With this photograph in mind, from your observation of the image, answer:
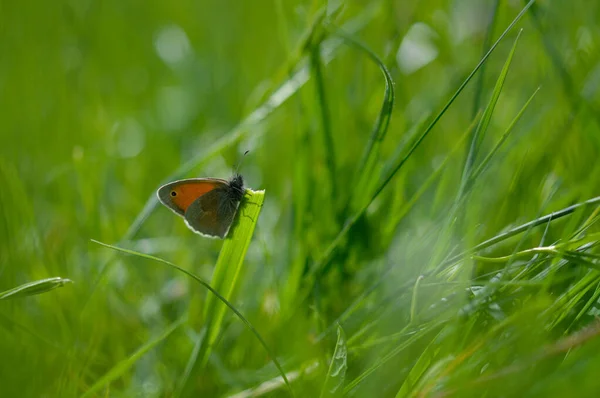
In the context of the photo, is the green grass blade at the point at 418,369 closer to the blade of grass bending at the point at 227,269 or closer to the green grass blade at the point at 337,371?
the green grass blade at the point at 337,371

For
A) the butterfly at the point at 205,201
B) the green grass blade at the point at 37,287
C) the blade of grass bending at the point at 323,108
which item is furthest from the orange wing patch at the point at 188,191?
the green grass blade at the point at 37,287

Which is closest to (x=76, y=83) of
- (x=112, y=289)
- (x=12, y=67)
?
(x=12, y=67)

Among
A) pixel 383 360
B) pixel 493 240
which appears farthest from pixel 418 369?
pixel 493 240

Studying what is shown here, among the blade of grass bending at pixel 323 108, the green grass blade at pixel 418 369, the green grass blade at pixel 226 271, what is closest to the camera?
the green grass blade at pixel 418 369

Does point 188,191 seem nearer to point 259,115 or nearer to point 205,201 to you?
point 205,201

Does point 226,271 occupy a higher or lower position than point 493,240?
higher

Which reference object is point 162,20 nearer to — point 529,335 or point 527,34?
point 527,34
